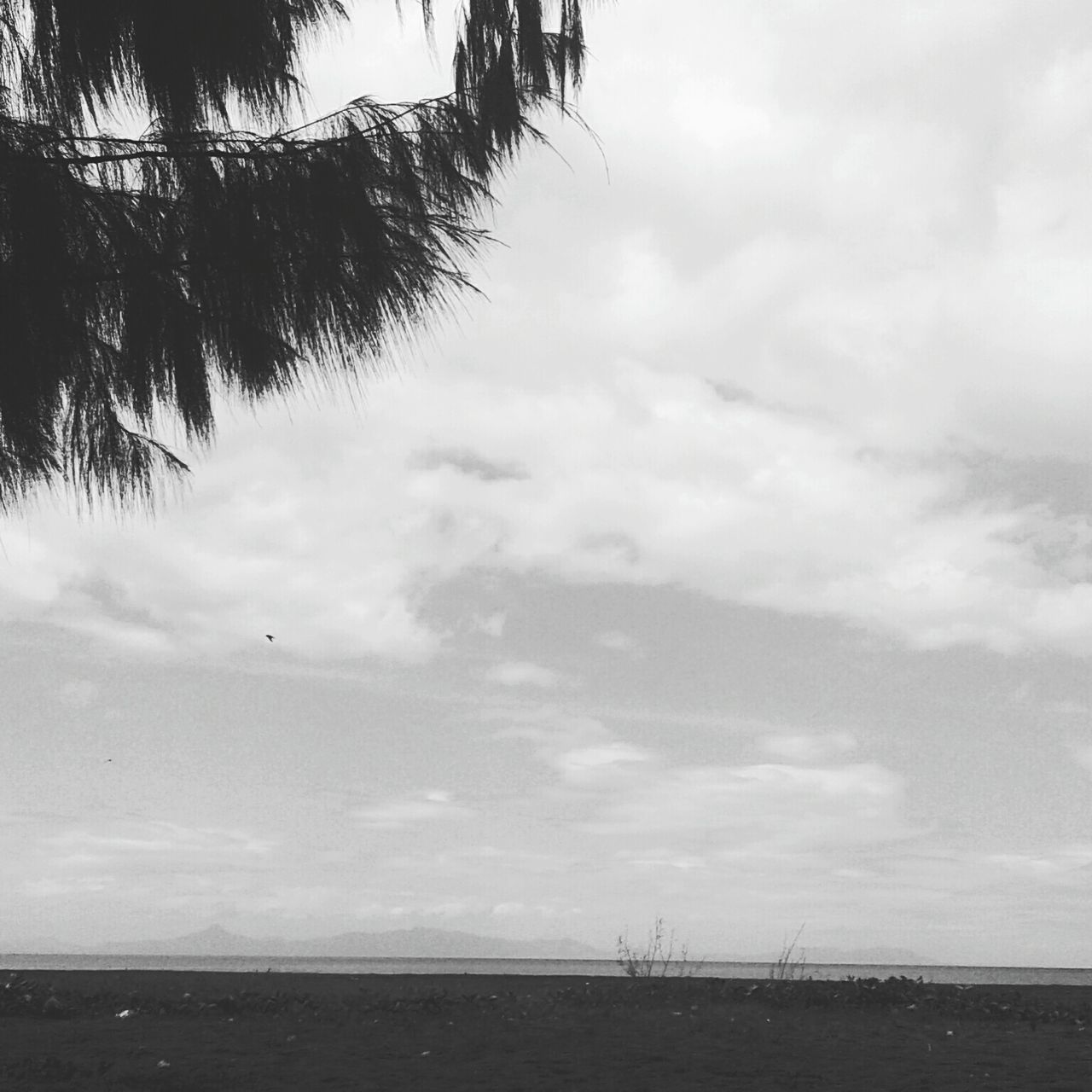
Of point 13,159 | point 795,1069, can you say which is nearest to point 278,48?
point 13,159

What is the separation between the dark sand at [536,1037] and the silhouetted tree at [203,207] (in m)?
4.52

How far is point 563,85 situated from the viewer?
4.71 metres

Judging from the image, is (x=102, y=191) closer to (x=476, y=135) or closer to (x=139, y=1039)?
(x=476, y=135)

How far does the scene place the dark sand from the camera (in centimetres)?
696

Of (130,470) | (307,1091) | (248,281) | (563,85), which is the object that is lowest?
(307,1091)

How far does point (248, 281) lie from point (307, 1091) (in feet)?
16.2

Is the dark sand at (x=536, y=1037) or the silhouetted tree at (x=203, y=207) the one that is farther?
the dark sand at (x=536, y=1037)

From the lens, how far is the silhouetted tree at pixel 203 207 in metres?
3.98

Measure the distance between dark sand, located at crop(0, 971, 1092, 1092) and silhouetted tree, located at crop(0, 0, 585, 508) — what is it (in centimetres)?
452

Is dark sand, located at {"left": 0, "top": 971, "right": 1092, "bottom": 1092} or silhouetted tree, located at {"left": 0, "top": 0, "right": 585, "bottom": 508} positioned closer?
silhouetted tree, located at {"left": 0, "top": 0, "right": 585, "bottom": 508}

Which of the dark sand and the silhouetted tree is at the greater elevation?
the silhouetted tree

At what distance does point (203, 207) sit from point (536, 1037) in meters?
6.95

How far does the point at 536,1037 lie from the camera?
28.6 ft

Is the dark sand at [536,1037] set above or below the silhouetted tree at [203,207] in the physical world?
below
